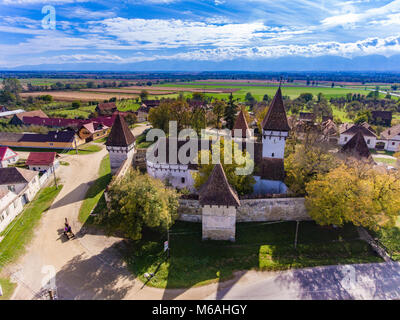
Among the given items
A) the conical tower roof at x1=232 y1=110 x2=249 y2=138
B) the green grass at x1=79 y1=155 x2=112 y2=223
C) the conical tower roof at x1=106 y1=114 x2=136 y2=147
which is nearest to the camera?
the green grass at x1=79 y1=155 x2=112 y2=223

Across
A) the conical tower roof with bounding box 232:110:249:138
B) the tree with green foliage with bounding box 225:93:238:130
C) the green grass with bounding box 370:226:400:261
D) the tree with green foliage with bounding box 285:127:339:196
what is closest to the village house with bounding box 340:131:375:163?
the tree with green foliage with bounding box 285:127:339:196

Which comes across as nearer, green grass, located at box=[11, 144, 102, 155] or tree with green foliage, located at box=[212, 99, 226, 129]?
green grass, located at box=[11, 144, 102, 155]

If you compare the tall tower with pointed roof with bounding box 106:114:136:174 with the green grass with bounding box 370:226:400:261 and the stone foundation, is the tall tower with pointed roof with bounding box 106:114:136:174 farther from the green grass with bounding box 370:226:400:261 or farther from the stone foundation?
the green grass with bounding box 370:226:400:261

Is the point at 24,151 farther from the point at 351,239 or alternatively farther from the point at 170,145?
the point at 351,239

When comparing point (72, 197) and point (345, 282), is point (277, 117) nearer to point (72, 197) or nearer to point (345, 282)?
point (345, 282)

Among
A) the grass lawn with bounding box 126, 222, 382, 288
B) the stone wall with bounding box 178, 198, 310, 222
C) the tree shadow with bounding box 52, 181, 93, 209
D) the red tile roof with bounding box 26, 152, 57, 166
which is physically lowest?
the grass lawn with bounding box 126, 222, 382, 288

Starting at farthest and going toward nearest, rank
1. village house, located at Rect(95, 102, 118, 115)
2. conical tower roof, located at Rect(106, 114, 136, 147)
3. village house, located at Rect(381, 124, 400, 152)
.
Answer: village house, located at Rect(95, 102, 118, 115) → village house, located at Rect(381, 124, 400, 152) → conical tower roof, located at Rect(106, 114, 136, 147)
